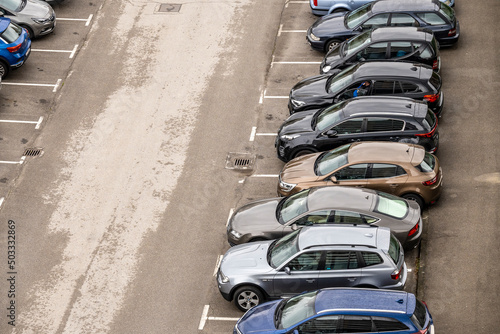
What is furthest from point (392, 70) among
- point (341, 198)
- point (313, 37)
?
point (341, 198)

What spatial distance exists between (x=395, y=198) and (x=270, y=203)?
2.76m

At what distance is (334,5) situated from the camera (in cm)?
2534

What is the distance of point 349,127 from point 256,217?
369 centimetres

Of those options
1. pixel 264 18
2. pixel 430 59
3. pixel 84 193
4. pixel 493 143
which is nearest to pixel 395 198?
pixel 493 143

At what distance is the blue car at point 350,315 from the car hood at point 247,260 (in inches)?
57.9

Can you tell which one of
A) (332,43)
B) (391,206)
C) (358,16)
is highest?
(391,206)

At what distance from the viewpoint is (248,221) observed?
16656 millimetres

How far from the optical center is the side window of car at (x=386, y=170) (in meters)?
17.1

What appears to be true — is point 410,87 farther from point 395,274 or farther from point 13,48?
point 13,48

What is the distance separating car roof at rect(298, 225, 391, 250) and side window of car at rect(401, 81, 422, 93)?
559 centimetres

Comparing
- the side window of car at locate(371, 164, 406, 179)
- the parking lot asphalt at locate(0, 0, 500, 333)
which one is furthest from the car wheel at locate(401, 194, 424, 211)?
the side window of car at locate(371, 164, 406, 179)

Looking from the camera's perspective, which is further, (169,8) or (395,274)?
(169,8)

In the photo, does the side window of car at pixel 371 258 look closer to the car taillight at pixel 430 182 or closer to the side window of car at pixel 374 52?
the car taillight at pixel 430 182

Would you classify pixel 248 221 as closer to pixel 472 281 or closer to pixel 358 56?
pixel 472 281
